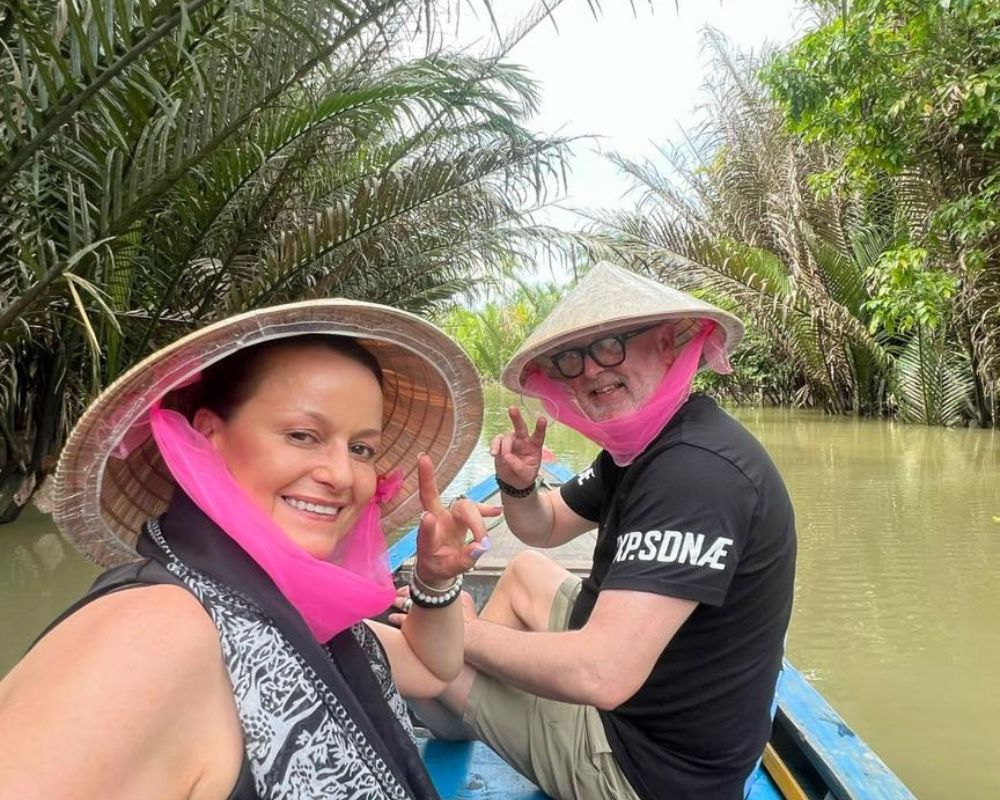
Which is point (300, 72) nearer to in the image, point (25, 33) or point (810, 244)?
point (25, 33)

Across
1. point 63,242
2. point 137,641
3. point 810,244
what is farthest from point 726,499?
point 810,244

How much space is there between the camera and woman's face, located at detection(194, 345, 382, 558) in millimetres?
984

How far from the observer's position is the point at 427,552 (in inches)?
49.1

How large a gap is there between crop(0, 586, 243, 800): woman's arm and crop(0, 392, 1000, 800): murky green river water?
8.57 feet

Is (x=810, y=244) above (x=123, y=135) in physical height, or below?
below

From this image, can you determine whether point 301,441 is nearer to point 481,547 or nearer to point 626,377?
point 481,547

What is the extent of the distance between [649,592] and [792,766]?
1074 millimetres

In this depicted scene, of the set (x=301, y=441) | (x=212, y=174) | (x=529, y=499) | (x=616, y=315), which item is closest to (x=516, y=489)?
(x=529, y=499)

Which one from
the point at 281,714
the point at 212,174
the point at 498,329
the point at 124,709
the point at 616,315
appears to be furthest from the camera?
the point at 498,329

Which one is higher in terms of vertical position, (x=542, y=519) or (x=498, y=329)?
(x=542, y=519)

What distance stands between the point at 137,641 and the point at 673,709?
1071mm

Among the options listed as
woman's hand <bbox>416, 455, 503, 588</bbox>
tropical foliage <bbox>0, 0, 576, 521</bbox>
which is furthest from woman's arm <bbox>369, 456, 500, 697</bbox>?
tropical foliage <bbox>0, 0, 576, 521</bbox>

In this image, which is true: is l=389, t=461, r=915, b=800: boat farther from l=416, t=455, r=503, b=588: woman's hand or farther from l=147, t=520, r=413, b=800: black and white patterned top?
l=147, t=520, r=413, b=800: black and white patterned top

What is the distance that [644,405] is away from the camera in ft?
5.39
